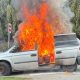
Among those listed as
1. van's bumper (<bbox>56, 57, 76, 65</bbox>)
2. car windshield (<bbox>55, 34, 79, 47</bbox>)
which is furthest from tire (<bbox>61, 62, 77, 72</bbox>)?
car windshield (<bbox>55, 34, 79, 47</bbox>)

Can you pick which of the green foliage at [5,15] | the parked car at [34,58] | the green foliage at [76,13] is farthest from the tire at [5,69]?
the green foliage at [76,13]

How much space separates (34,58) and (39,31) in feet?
3.89

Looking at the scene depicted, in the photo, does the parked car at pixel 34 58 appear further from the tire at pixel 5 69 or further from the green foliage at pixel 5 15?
the green foliage at pixel 5 15

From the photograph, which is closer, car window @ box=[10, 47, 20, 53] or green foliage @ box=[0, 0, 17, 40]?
car window @ box=[10, 47, 20, 53]

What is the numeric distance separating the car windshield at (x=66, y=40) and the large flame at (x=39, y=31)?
0.94ft

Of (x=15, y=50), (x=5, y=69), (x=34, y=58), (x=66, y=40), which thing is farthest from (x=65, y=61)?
(x=5, y=69)

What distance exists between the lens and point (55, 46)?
59.4ft

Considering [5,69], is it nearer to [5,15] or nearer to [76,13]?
[76,13]

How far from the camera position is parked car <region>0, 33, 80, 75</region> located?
1780 centimetres

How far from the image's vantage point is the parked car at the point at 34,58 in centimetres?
1780

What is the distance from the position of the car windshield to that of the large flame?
288 millimetres

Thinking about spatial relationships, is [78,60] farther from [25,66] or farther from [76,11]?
[76,11]

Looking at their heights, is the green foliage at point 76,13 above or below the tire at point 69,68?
above

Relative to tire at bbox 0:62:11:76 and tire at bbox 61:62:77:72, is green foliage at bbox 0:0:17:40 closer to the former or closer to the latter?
tire at bbox 0:62:11:76
